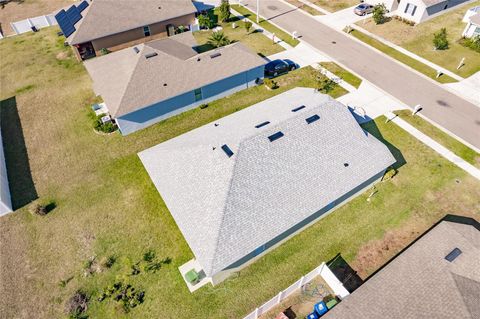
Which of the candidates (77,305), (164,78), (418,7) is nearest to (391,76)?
(418,7)

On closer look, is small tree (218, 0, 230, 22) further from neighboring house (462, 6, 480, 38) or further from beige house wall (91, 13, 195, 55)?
neighboring house (462, 6, 480, 38)

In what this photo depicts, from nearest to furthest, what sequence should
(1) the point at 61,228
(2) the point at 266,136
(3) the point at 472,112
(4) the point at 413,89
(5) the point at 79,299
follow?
(5) the point at 79,299 → (2) the point at 266,136 → (1) the point at 61,228 → (3) the point at 472,112 → (4) the point at 413,89

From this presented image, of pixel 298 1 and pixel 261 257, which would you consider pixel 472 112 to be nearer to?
pixel 261 257

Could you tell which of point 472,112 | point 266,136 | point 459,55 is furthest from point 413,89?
point 266,136

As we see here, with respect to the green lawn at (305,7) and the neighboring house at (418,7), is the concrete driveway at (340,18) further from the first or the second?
the neighboring house at (418,7)

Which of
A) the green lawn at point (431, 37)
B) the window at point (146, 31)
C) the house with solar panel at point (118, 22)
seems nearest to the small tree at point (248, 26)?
the house with solar panel at point (118, 22)

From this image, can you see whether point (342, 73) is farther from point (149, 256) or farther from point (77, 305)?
point (77, 305)
